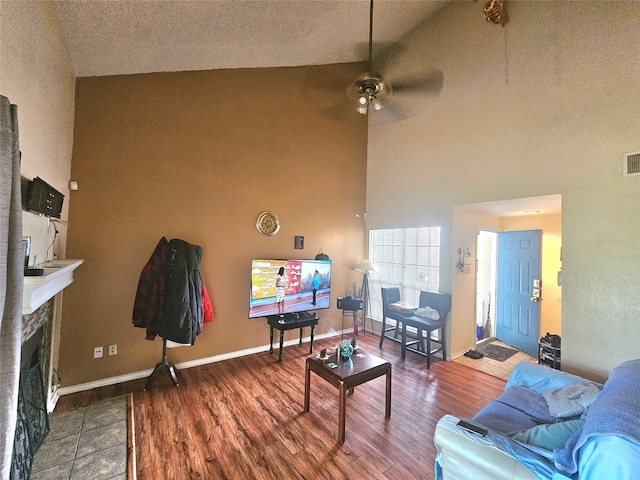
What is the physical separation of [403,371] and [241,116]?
12.9ft

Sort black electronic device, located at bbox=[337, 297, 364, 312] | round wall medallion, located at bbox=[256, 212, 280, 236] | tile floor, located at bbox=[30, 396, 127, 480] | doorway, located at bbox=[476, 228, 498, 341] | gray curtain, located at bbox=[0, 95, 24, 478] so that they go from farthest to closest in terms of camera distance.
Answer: doorway, located at bbox=[476, 228, 498, 341] → black electronic device, located at bbox=[337, 297, 364, 312] → round wall medallion, located at bbox=[256, 212, 280, 236] → tile floor, located at bbox=[30, 396, 127, 480] → gray curtain, located at bbox=[0, 95, 24, 478]

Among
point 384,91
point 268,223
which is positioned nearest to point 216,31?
point 384,91

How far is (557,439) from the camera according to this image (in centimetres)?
140

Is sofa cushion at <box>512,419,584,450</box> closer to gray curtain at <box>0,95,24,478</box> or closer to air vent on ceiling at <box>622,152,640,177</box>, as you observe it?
air vent on ceiling at <box>622,152,640,177</box>

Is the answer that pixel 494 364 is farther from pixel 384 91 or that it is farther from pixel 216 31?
pixel 216 31

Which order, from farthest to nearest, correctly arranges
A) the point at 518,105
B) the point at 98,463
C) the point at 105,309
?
the point at 518,105, the point at 105,309, the point at 98,463

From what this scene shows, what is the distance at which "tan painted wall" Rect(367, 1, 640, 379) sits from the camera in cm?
241

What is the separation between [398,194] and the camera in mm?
4395

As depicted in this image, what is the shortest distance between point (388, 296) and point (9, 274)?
396 centimetres

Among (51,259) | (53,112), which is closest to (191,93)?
(53,112)

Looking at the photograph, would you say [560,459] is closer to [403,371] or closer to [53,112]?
[403,371]

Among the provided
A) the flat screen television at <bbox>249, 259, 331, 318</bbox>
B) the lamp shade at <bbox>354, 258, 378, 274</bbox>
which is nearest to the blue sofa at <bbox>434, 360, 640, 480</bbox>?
the flat screen television at <bbox>249, 259, 331, 318</bbox>

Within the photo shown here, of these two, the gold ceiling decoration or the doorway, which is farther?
the doorway

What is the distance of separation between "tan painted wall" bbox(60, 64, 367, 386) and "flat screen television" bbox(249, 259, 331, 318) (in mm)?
259
